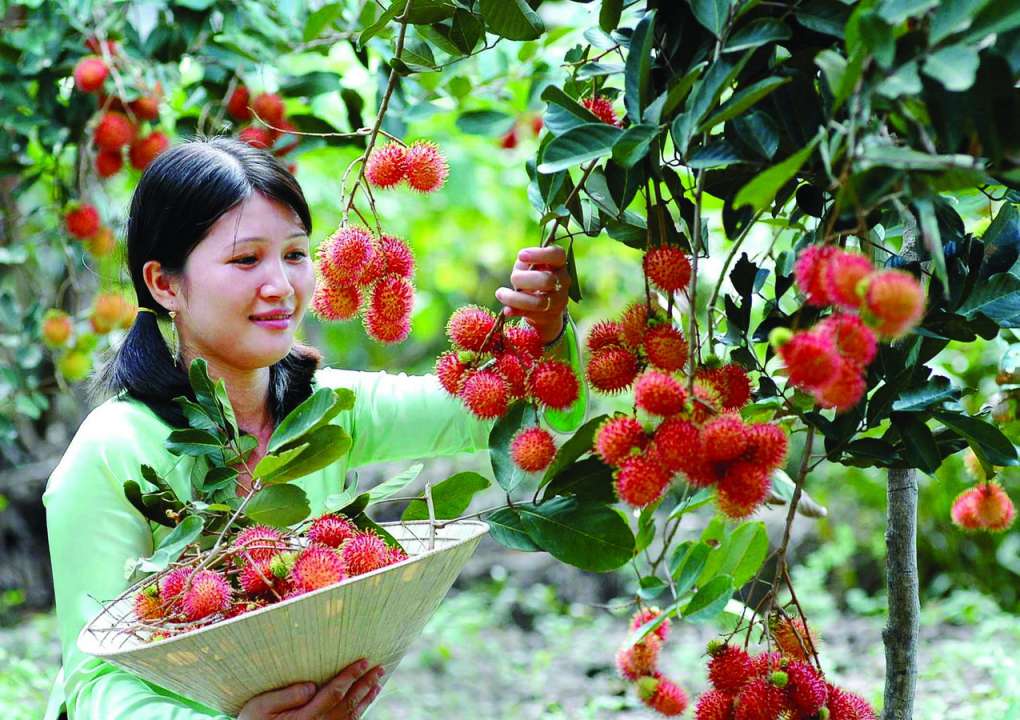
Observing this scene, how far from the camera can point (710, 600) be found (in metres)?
0.89

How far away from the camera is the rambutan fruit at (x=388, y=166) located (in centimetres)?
101

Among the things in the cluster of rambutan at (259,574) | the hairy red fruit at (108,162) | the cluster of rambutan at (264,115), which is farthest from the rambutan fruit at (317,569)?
the hairy red fruit at (108,162)

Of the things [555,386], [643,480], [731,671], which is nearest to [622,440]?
[643,480]

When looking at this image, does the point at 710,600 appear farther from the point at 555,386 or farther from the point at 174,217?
the point at 174,217

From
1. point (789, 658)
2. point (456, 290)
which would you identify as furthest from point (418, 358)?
point (789, 658)

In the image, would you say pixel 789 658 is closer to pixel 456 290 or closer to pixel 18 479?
pixel 18 479

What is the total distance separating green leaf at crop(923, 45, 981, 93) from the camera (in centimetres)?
58

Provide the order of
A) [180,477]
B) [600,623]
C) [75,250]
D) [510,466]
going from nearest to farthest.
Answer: [510,466] < [180,477] < [75,250] < [600,623]

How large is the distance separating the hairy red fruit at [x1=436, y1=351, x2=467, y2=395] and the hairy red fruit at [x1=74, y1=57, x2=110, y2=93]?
1164 millimetres

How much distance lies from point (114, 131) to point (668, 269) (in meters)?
1.35

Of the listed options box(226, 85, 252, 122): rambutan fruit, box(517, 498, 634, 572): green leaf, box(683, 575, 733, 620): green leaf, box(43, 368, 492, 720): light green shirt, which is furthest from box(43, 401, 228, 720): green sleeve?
box(226, 85, 252, 122): rambutan fruit

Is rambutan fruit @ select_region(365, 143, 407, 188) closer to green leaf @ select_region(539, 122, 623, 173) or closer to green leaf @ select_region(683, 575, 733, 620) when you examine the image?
green leaf @ select_region(539, 122, 623, 173)

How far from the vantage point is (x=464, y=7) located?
98cm

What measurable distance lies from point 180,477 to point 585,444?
469 mm
